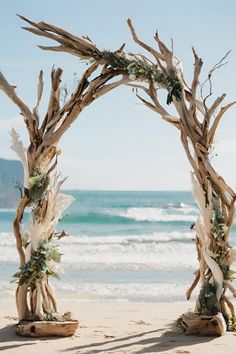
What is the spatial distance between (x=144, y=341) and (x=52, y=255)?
129 cm

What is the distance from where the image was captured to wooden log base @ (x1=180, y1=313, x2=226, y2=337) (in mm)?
6457

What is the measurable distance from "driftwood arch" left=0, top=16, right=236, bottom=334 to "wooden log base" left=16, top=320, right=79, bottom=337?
8.0 inches

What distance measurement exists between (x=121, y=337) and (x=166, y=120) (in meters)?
2.30

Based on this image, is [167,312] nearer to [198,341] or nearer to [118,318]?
[118,318]

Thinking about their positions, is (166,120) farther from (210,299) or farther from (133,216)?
(133,216)

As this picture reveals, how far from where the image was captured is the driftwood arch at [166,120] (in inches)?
265

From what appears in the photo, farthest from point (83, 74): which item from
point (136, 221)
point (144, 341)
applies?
point (136, 221)

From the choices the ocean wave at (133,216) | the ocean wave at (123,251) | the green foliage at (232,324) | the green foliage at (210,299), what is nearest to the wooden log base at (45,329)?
the green foliage at (210,299)

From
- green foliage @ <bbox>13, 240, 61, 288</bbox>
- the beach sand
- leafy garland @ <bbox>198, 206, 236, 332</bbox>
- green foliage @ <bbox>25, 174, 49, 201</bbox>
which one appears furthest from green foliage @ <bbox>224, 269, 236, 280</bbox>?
green foliage @ <bbox>25, 174, 49, 201</bbox>

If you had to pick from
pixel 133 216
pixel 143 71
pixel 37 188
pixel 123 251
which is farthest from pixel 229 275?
pixel 133 216

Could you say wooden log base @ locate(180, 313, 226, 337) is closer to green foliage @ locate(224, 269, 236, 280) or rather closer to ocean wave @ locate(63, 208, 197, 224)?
green foliage @ locate(224, 269, 236, 280)

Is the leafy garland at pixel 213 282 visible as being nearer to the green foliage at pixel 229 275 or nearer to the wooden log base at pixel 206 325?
the green foliage at pixel 229 275

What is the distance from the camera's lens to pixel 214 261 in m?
6.66

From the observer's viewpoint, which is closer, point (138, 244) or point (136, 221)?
point (138, 244)
